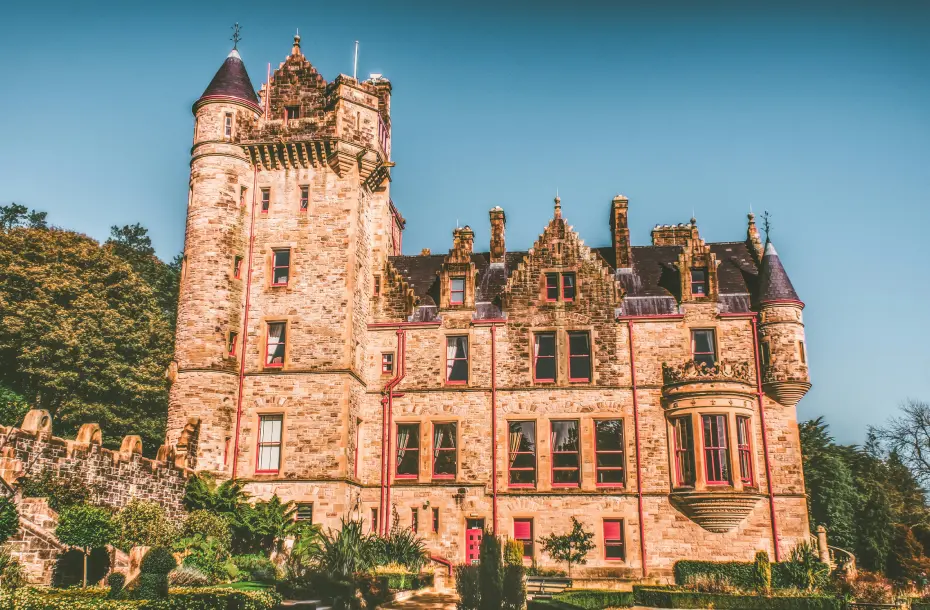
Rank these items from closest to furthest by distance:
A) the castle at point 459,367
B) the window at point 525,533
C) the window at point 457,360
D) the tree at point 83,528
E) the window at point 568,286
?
the tree at point 83,528
the castle at point 459,367
the window at point 525,533
the window at point 457,360
the window at point 568,286

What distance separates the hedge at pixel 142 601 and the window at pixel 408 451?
1247 centimetres

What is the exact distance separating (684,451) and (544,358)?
611 centimetres

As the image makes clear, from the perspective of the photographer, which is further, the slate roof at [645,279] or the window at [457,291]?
the window at [457,291]

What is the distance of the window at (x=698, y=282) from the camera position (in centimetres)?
3250

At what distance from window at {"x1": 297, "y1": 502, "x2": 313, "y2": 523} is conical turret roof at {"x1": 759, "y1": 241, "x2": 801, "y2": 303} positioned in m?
18.1

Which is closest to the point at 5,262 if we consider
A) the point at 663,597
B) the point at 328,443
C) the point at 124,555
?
the point at 328,443

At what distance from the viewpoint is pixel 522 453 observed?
3122 centimetres

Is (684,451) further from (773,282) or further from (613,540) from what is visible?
(773,282)

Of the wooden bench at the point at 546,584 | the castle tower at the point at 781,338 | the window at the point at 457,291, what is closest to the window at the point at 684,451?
the castle tower at the point at 781,338

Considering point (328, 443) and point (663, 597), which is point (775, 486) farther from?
point (328, 443)

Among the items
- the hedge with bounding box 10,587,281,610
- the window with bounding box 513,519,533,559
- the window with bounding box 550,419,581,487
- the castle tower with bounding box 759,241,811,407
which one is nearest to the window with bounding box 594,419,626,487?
the window with bounding box 550,419,581,487

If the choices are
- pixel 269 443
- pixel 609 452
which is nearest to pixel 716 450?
pixel 609 452

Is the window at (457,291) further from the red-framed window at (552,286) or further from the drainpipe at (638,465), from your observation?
the drainpipe at (638,465)

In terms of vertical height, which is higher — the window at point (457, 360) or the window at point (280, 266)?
the window at point (280, 266)
